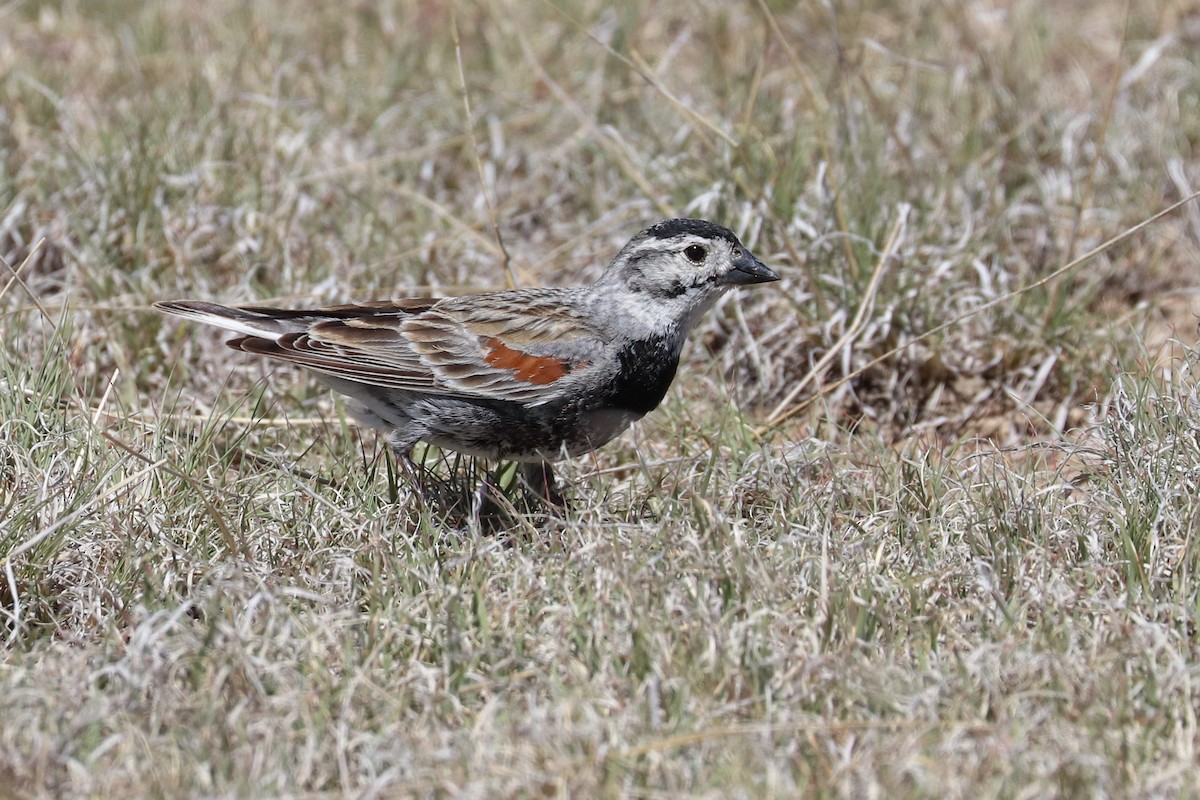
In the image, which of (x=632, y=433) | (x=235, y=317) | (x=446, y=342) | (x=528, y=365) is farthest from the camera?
(x=632, y=433)

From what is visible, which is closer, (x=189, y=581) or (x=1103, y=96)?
(x=189, y=581)

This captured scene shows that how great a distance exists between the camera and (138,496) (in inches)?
173

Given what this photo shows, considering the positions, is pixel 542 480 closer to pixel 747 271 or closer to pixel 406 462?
pixel 406 462

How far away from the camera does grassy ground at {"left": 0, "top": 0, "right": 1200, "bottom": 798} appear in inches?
132

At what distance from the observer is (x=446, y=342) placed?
471cm

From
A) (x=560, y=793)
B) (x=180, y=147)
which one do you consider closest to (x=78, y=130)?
(x=180, y=147)

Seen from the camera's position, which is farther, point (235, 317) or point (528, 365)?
point (235, 317)

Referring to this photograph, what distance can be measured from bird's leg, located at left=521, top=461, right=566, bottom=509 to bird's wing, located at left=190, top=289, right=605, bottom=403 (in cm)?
31

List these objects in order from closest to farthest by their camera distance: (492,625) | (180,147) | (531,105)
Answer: (492,625), (180,147), (531,105)

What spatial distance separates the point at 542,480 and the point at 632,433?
1.26 ft

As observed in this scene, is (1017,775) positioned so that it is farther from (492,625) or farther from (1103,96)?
(1103,96)

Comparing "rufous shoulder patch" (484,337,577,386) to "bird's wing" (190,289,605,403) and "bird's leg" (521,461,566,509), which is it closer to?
"bird's wing" (190,289,605,403)

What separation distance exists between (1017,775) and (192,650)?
6.27 feet

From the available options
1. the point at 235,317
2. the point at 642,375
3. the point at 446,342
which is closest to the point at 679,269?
the point at 642,375
